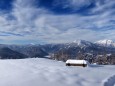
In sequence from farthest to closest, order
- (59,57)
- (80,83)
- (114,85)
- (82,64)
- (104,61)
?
(59,57)
(104,61)
(82,64)
(114,85)
(80,83)

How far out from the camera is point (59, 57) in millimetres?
84875

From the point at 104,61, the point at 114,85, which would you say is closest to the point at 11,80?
the point at 114,85

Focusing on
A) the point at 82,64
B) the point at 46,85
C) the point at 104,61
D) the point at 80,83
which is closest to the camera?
the point at 46,85

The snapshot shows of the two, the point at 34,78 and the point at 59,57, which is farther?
the point at 59,57

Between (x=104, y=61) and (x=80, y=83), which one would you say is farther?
(x=104, y=61)

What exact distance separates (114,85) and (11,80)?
5.53m

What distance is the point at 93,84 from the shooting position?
10.0 metres

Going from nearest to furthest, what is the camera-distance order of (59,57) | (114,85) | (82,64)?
(114,85) → (82,64) → (59,57)

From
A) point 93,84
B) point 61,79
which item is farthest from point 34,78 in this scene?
point 93,84

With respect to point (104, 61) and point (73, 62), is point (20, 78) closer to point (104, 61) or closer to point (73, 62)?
point (73, 62)

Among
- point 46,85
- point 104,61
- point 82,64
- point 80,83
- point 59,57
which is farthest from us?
point 59,57

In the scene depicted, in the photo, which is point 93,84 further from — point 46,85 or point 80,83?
point 46,85

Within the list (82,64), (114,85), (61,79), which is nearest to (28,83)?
(61,79)

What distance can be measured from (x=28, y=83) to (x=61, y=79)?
6.24 ft
